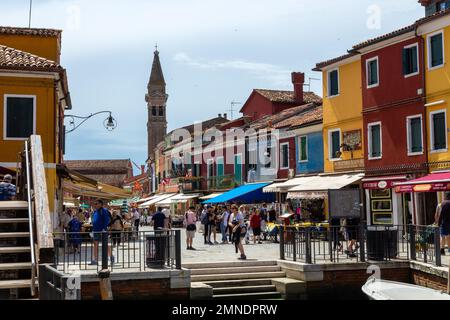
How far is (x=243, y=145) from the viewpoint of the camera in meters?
42.3

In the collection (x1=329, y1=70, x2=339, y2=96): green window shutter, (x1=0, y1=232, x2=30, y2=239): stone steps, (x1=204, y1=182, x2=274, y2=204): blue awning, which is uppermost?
(x1=329, y1=70, x2=339, y2=96): green window shutter

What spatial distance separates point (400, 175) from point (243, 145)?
683 inches

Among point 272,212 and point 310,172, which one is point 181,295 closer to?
point 272,212

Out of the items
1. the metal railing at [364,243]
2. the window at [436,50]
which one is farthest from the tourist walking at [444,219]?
the window at [436,50]

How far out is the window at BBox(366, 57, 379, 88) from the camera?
1094 inches

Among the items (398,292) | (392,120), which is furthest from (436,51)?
(398,292)

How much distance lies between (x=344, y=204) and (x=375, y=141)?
1094 cm

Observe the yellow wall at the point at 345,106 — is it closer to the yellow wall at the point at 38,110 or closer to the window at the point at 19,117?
the yellow wall at the point at 38,110

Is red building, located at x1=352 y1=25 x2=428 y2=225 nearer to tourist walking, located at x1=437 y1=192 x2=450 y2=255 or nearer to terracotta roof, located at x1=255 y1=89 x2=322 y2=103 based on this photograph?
tourist walking, located at x1=437 y1=192 x2=450 y2=255

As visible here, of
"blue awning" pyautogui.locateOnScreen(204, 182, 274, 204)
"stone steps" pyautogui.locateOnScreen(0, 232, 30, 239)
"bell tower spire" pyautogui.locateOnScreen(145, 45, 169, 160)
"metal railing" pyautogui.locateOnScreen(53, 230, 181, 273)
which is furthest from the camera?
"bell tower spire" pyautogui.locateOnScreen(145, 45, 169, 160)

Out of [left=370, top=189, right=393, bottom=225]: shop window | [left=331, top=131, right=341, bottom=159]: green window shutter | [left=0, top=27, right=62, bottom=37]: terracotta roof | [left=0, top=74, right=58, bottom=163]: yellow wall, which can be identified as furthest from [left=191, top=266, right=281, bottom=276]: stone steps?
[left=0, top=27, right=62, bottom=37]: terracotta roof

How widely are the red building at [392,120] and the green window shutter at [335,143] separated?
104 inches

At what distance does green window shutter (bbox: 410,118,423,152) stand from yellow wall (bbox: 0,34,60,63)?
14752 mm

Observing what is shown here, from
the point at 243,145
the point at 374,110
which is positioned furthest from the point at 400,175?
the point at 243,145
